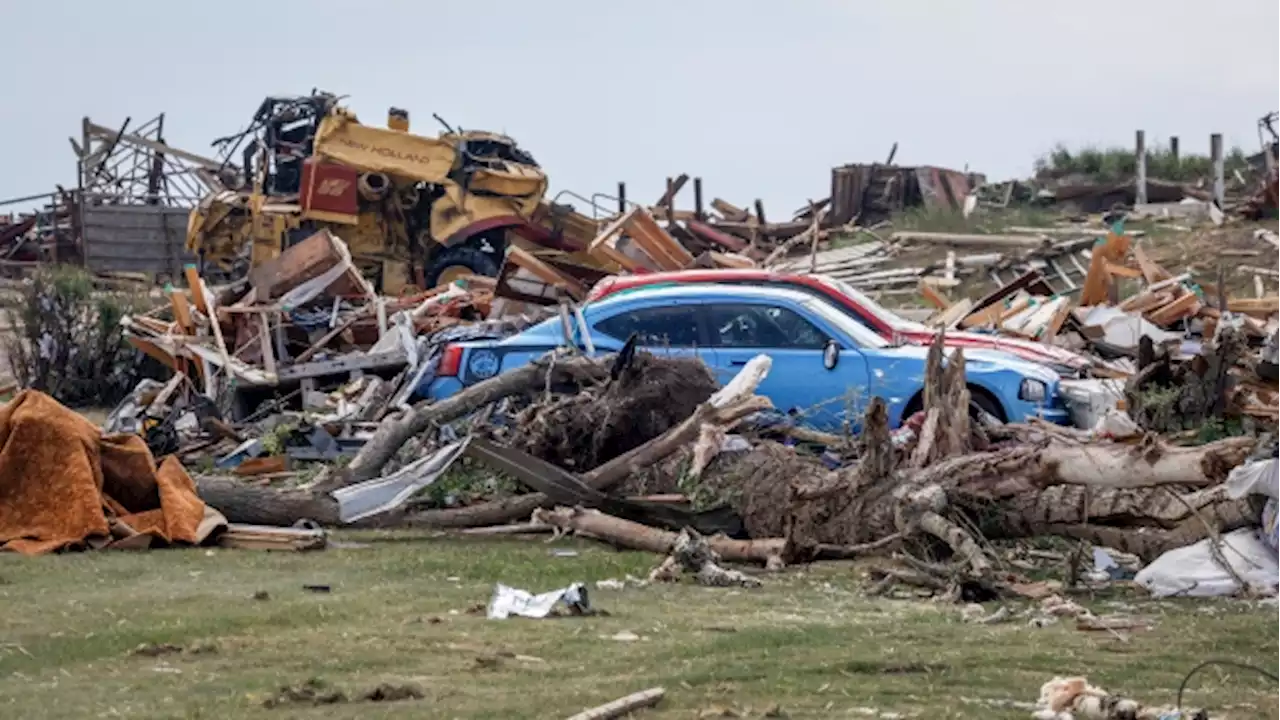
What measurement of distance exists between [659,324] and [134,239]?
26848mm

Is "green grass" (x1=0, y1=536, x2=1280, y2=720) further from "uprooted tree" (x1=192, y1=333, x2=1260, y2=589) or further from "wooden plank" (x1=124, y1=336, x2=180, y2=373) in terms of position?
"wooden plank" (x1=124, y1=336, x2=180, y2=373)

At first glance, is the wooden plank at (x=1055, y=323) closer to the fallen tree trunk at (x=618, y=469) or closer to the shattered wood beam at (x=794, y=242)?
the fallen tree trunk at (x=618, y=469)

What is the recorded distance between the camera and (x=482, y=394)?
1631 centimetres

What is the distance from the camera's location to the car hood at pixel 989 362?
54.5 feet

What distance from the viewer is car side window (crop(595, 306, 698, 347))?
56.7 feet

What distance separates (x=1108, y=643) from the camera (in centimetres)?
891

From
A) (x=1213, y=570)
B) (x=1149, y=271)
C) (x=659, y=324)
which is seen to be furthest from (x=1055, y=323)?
(x=1213, y=570)

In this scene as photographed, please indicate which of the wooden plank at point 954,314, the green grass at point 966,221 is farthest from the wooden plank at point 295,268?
the green grass at point 966,221

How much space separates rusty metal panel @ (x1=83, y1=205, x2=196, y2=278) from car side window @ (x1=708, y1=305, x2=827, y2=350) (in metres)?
25.9

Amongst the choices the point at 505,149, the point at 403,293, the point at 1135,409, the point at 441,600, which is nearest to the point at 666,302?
the point at 1135,409

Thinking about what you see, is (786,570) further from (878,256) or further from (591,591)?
(878,256)

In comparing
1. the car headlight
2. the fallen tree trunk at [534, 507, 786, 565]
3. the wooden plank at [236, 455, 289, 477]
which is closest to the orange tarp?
the fallen tree trunk at [534, 507, 786, 565]

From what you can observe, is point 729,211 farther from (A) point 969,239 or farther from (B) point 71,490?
(B) point 71,490

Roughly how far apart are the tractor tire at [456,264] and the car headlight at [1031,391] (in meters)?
16.8
